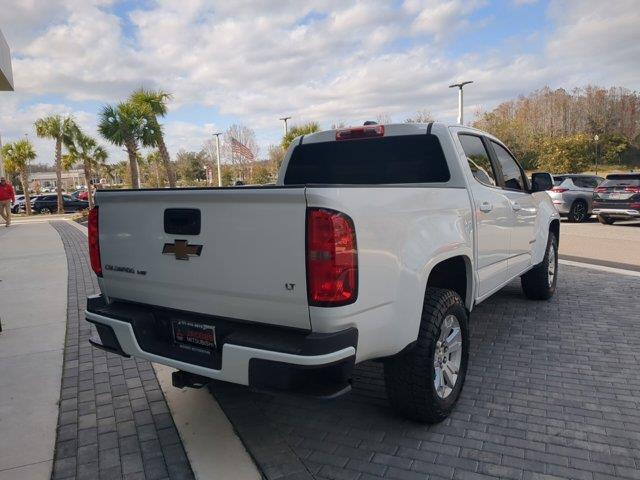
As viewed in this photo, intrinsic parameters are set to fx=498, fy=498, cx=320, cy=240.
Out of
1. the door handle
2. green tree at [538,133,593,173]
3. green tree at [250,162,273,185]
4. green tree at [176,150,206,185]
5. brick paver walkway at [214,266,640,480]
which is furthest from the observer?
green tree at [176,150,206,185]

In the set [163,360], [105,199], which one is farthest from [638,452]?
[105,199]

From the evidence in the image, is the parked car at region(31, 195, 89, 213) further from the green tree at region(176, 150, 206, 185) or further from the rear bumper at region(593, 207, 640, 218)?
the rear bumper at region(593, 207, 640, 218)

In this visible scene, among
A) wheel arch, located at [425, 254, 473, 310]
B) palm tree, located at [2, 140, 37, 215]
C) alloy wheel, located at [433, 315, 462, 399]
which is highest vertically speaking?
palm tree, located at [2, 140, 37, 215]

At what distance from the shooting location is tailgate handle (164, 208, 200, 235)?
2.73m

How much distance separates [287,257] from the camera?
2414 millimetres

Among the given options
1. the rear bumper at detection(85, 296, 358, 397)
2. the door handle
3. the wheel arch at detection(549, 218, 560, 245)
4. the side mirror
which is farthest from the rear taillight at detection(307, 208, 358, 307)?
the wheel arch at detection(549, 218, 560, 245)

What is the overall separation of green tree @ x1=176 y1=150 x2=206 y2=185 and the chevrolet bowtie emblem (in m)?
54.5

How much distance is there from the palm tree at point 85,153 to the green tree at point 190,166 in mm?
18669

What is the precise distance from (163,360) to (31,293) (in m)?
5.51

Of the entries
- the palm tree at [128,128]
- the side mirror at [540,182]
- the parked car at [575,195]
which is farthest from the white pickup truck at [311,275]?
the palm tree at [128,128]

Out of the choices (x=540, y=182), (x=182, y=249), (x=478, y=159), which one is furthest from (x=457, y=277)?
(x=540, y=182)

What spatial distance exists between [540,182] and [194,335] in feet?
13.3

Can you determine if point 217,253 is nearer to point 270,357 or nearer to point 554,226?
point 270,357

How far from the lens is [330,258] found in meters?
2.34
